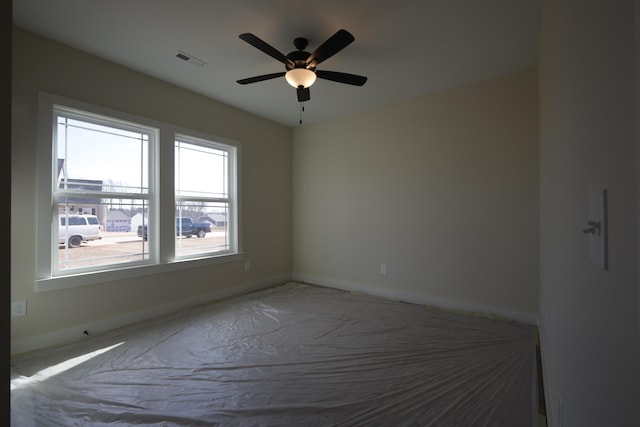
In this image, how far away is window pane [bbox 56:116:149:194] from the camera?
274 centimetres

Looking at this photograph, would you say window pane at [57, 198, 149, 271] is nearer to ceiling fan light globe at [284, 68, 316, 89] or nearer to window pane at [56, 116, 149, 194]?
window pane at [56, 116, 149, 194]

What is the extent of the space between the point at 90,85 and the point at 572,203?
3.83 m

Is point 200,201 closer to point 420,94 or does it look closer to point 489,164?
point 420,94

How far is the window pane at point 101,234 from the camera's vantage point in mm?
2746

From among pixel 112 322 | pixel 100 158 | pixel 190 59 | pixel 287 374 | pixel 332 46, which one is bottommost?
pixel 287 374

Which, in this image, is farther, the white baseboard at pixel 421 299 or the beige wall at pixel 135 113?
the white baseboard at pixel 421 299

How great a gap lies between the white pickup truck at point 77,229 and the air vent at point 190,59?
72.1 inches

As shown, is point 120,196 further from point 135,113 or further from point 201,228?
point 201,228

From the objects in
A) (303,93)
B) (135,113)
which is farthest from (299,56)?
(135,113)

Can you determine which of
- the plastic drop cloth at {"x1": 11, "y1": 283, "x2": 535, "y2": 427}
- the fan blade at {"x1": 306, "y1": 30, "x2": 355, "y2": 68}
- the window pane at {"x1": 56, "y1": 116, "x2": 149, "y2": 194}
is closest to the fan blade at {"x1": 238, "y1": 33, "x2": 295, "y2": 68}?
the fan blade at {"x1": 306, "y1": 30, "x2": 355, "y2": 68}

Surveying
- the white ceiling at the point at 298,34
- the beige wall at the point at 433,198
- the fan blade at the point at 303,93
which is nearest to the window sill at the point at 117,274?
the beige wall at the point at 433,198

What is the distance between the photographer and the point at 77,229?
2.82m

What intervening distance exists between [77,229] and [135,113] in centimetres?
134

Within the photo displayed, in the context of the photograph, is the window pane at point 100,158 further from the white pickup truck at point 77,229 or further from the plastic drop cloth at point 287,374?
the plastic drop cloth at point 287,374
